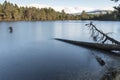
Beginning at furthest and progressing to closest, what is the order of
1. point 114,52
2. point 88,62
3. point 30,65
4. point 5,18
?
point 5,18 → point 114,52 → point 88,62 → point 30,65

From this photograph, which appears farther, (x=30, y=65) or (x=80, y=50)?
(x=80, y=50)

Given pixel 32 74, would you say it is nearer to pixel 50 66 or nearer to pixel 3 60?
pixel 50 66

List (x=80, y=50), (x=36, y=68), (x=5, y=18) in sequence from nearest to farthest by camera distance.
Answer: (x=36, y=68)
(x=80, y=50)
(x=5, y=18)

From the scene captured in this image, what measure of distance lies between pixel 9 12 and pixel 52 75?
145 m

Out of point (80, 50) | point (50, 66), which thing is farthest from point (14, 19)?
point (50, 66)

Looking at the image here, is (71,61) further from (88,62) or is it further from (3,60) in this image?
(3,60)

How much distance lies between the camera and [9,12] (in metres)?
160

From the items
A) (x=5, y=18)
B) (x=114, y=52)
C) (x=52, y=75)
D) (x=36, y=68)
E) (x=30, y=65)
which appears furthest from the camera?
(x=5, y=18)

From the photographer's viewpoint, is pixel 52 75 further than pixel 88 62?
No

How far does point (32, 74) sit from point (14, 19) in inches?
5970

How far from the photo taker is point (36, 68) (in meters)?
23.2

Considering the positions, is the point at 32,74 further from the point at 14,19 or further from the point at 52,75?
the point at 14,19

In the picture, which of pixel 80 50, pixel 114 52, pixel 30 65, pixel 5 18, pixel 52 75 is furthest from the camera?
pixel 5 18

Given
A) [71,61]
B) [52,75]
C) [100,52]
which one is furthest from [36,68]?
[100,52]
